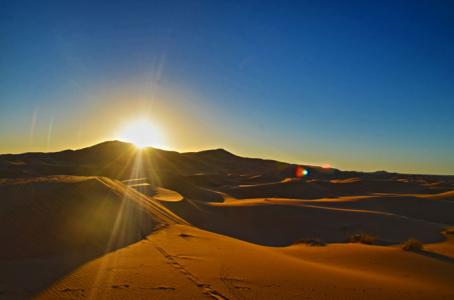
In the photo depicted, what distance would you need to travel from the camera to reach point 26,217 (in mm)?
9453

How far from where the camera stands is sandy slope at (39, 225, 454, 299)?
5.06 meters

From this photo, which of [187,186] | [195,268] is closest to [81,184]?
[195,268]

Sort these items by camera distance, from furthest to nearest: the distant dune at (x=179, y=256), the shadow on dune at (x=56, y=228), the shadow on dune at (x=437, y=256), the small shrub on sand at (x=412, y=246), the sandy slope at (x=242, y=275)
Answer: the small shrub on sand at (x=412, y=246), the shadow on dune at (x=437, y=256), the shadow on dune at (x=56, y=228), the distant dune at (x=179, y=256), the sandy slope at (x=242, y=275)

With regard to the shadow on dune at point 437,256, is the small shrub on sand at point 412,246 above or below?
above

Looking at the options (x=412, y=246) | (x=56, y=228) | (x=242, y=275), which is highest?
(x=412, y=246)

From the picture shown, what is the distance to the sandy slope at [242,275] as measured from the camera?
16.6ft

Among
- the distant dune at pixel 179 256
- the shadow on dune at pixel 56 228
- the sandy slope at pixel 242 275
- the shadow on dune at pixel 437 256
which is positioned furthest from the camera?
the shadow on dune at pixel 437 256

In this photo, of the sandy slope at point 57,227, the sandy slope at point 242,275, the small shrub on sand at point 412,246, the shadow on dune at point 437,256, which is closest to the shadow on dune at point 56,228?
the sandy slope at point 57,227

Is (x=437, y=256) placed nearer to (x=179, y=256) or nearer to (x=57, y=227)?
(x=179, y=256)

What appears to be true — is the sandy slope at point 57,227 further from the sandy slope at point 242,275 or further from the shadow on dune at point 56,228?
the sandy slope at point 242,275

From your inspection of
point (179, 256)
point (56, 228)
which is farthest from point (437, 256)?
point (56, 228)

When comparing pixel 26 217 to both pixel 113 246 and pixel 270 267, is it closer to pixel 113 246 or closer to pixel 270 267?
pixel 113 246

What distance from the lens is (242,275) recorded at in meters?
6.06

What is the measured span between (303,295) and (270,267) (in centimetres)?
177
